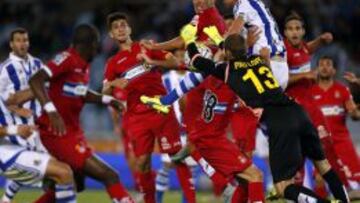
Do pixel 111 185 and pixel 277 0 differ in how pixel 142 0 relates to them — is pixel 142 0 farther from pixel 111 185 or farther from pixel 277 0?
pixel 111 185

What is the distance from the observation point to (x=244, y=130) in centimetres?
1493

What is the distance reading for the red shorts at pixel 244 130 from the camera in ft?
48.9

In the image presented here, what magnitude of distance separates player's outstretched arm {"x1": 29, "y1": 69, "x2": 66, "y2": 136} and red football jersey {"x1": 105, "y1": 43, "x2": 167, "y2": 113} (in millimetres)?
1829

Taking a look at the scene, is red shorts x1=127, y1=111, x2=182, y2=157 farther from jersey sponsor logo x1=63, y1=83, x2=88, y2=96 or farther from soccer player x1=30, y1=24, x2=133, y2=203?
jersey sponsor logo x1=63, y1=83, x2=88, y2=96

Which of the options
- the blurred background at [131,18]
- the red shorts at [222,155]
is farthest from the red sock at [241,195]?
the blurred background at [131,18]

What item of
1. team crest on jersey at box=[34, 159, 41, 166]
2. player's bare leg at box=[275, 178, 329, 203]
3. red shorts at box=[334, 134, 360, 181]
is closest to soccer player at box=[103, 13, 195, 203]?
team crest on jersey at box=[34, 159, 41, 166]

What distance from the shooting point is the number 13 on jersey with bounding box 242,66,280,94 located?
12055mm

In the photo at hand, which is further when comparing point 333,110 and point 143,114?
point 333,110

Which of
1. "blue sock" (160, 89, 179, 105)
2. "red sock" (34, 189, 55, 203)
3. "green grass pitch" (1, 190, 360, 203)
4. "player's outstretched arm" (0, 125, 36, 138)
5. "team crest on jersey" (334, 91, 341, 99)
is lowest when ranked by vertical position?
"green grass pitch" (1, 190, 360, 203)

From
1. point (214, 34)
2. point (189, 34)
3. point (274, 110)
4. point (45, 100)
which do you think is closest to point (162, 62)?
point (189, 34)

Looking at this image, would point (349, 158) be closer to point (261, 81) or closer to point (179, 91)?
point (179, 91)

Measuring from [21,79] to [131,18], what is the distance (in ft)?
39.9

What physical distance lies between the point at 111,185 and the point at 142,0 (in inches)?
559

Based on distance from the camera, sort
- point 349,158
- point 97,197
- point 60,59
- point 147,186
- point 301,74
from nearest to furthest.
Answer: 1. point 60,59
2. point 147,186
3. point 301,74
4. point 349,158
5. point 97,197
